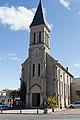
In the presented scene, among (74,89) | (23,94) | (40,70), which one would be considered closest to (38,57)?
(40,70)

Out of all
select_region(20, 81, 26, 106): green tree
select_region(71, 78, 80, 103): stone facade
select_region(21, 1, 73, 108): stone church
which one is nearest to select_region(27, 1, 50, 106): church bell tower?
select_region(21, 1, 73, 108): stone church

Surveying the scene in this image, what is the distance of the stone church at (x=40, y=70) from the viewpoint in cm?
5184

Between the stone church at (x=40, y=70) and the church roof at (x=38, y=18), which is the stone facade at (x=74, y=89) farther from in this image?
the church roof at (x=38, y=18)

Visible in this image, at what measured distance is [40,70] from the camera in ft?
173

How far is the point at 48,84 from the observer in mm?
52656

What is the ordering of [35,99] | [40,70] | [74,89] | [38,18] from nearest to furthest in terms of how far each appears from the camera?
1. [40,70]
2. [35,99]
3. [38,18]
4. [74,89]

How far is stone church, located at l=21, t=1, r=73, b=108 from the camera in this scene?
2041 inches

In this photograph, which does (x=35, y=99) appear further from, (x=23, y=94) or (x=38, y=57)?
(x=38, y=57)

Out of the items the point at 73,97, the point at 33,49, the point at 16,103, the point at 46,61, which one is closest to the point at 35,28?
the point at 33,49

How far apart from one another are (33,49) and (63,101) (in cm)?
1519

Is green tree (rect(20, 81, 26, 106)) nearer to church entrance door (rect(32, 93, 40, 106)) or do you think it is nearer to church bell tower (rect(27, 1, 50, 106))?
church bell tower (rect(27, 1, 50, 106))

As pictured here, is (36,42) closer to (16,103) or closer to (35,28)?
(35,28)

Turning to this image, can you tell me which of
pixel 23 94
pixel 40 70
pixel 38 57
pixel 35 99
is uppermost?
pixel 38 57

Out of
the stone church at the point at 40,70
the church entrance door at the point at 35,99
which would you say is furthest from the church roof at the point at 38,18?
the church entrance door at the point at 35,99
